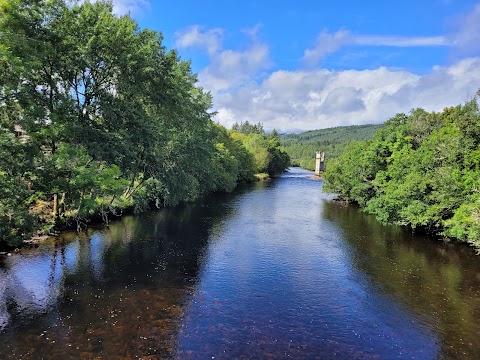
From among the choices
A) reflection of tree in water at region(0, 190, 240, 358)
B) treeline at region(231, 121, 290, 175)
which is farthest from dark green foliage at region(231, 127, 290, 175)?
reflection of tree in water at region(0, 190, 240, 358)

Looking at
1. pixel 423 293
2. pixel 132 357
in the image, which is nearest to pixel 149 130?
pixel 132 357

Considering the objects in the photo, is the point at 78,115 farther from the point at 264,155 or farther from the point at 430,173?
the point at 264,155

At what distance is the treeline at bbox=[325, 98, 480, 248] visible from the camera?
3073cm

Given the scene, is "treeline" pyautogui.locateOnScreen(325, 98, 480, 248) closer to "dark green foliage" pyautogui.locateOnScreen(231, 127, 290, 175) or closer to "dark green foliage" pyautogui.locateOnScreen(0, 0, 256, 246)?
"dark green foliage" pyautogui.locateOnScreen(0, 0, 256, 246)

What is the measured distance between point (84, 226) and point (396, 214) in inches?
1227

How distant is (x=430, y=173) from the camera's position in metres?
34.8

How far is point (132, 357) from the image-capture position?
1362 centimetres

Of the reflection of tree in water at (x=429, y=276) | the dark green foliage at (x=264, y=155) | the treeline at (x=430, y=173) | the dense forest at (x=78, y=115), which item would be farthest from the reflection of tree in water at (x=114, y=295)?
the dark green foliage at (x=264, y=155)

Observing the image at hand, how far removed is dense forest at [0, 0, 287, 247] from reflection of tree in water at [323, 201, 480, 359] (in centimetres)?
1849

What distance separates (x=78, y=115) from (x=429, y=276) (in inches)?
1062

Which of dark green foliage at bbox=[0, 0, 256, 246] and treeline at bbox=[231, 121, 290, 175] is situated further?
treeline at bbox=[231, 121, 290, 175]

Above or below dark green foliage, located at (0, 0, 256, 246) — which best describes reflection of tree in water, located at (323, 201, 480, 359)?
below

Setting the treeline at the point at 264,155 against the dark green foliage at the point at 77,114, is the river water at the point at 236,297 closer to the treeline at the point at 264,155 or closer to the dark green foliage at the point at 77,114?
the dark green foliage at the point at 77,114

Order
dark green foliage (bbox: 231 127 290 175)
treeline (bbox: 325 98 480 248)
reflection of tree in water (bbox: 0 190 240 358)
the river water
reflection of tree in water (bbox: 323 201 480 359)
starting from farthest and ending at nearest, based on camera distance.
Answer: dark green foliage (bbox: 231 127 290 175) → treeline (bbox: 325 98 480 248) → reflection of tree in water (bbox: 323 201 480 359) → the river water → reflection of tree in water (bbox: 0 190 240 358)
